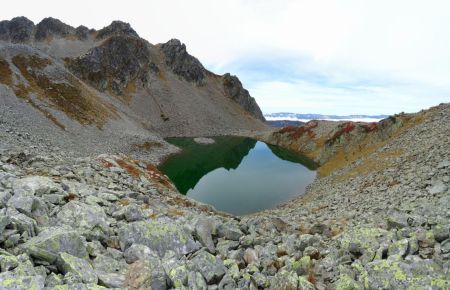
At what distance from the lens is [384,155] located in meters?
53.1

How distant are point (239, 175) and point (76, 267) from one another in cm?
7194

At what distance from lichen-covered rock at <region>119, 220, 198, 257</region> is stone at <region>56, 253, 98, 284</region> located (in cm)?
306

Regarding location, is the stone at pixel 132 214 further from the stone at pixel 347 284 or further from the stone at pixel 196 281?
the stone at pixel 347 284

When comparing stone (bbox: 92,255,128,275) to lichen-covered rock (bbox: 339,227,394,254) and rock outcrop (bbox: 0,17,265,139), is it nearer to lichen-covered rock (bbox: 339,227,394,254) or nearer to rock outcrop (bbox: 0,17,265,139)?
lichen-covered rock (bbox: 339,227,394,254)

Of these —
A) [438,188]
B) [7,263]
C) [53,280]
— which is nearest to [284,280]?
[53,280]

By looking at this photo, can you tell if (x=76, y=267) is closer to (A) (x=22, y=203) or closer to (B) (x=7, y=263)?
(B) (x=7, y=263)

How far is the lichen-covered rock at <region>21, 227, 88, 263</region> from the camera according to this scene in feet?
35.3

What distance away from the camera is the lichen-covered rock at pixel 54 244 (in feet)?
35.3

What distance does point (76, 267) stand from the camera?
10.7 meters

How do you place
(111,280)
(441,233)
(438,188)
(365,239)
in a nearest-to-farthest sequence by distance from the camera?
(111,280), (441,233), (365,239), (438,188)

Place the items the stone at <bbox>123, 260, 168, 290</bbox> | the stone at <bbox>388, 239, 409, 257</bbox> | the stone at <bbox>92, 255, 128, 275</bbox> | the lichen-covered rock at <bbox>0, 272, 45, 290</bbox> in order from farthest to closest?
the stone at <bbox>388, 239, 409, 257</bbox>, the stone at <bbox>92, 255, 128, 275</bbox>, the stone at <bbox>123, 260, 168, 290</bbox>, the lichen-covered rock at <bbox>0, 272, 45, 290</bbox>

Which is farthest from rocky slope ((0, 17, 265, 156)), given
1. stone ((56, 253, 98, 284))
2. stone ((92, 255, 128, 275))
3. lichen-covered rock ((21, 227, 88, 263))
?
stone ((56, 253, 98, 284))

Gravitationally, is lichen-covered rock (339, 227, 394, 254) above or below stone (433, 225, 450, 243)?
below

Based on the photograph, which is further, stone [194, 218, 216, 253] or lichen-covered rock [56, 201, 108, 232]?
stone [194, 218, 216, 253]
